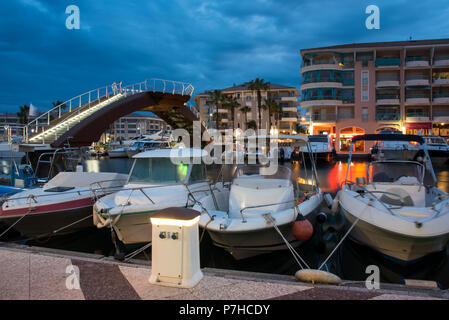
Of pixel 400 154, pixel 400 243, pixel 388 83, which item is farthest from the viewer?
pixel 388 83

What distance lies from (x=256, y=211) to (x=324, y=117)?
45.9 meters

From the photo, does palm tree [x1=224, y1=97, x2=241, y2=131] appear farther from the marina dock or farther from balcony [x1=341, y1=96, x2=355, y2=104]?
the marina dock

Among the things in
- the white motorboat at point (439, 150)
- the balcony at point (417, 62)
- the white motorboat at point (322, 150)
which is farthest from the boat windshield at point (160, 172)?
the balcony at point (417, 62)

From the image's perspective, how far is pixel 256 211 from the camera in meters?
8.16

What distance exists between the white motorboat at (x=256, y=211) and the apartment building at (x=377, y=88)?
42.8 meters

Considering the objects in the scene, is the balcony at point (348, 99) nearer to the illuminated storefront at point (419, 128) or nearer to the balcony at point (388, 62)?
the balcony at point (388, 62)

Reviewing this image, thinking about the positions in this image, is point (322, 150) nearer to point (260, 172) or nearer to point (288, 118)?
point (260, 172)

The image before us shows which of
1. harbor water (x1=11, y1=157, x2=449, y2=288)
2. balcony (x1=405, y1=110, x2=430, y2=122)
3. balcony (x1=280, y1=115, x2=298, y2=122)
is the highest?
balcony (x1=280, y1=115, x2=298, y2=122)

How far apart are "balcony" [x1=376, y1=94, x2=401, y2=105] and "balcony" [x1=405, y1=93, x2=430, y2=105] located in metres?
1.42

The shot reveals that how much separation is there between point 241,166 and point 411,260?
5114mm

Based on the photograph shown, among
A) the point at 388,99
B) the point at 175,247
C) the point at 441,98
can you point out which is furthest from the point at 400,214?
the point at 441,98

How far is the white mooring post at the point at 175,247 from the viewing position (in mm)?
4621

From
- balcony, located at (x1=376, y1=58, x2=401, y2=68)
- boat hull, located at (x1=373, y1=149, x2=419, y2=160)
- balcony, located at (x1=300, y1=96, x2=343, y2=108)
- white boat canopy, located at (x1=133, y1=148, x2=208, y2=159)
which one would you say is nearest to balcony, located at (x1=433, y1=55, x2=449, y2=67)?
balcony, located at (x1=376, y1=58, x2=401, y2=68)

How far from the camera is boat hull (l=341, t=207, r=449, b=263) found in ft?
21.8
